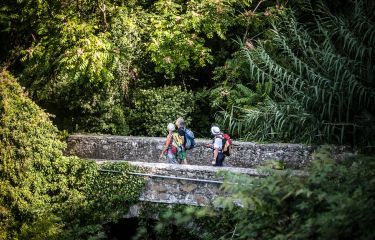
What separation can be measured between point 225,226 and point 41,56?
6.43 meters

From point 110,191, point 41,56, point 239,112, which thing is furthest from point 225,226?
point 41,56

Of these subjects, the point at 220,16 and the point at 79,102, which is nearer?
the point at 220,16

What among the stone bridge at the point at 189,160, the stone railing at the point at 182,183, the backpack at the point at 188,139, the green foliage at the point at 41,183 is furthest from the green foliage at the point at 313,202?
the green foliage at the point at 41,183

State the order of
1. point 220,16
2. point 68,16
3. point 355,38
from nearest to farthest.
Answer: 1. point 355,38
2. point 68,16
3. point 220,16

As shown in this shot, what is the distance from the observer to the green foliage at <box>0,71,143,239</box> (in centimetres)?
792

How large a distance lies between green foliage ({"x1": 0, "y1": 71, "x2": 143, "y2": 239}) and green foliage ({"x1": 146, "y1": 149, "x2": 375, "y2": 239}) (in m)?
3.75

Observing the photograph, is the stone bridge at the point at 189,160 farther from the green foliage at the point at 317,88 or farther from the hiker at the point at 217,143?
the green foliage at the point at 317,88

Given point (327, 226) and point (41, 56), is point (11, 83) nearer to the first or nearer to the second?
point (41, 56)

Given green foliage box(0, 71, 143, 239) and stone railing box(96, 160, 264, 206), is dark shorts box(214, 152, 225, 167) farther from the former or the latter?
green foliage box(0, 71, 143, 239)

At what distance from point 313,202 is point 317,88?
208 inches

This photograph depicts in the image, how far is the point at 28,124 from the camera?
8.34 metres

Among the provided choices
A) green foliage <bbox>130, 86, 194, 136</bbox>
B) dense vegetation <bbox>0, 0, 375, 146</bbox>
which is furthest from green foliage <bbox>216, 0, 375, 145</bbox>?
green foliage <bbox>130, 86, 194, 136</bbox>

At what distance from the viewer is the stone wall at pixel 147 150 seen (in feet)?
30.3

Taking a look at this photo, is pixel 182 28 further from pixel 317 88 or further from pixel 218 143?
pixel 218 143
